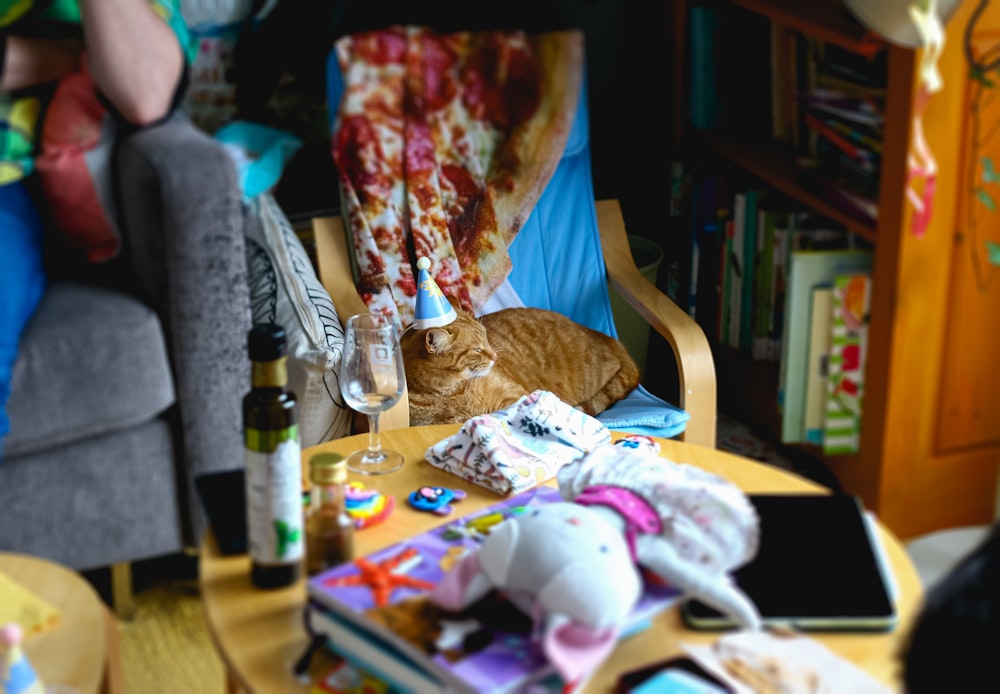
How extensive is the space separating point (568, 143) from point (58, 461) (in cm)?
117

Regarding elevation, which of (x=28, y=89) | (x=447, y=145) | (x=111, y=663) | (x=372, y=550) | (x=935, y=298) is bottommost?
(x=111, y=663)

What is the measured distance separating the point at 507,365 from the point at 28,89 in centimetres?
98

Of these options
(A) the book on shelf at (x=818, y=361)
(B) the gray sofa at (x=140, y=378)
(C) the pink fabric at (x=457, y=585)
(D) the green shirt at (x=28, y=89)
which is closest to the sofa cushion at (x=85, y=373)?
(B) the gray sofa at (x=140, y=378)

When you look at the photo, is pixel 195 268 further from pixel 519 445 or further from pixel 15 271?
pixel 519 445

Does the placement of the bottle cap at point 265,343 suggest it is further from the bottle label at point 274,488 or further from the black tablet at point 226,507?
the black tablet at point 226,507

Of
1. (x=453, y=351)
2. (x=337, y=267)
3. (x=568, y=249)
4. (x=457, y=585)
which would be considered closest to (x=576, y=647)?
(x=457, y=585)

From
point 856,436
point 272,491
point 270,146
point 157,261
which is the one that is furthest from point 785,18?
point 272,491

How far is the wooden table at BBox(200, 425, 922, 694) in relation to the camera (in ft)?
3.10

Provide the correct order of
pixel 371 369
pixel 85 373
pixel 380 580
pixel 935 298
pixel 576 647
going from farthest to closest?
pixel 935 298 < pixel 85 373 < pixel 371 369 < pixel 380 580 < pixel 576 647

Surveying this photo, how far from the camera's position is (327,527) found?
3.50ft

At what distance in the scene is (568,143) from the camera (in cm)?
220

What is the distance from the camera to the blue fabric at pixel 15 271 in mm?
1583

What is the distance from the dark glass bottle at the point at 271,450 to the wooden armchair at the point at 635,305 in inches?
23.5

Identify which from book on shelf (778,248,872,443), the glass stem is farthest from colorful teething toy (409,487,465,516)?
book on shelf (778,248,872,443)
